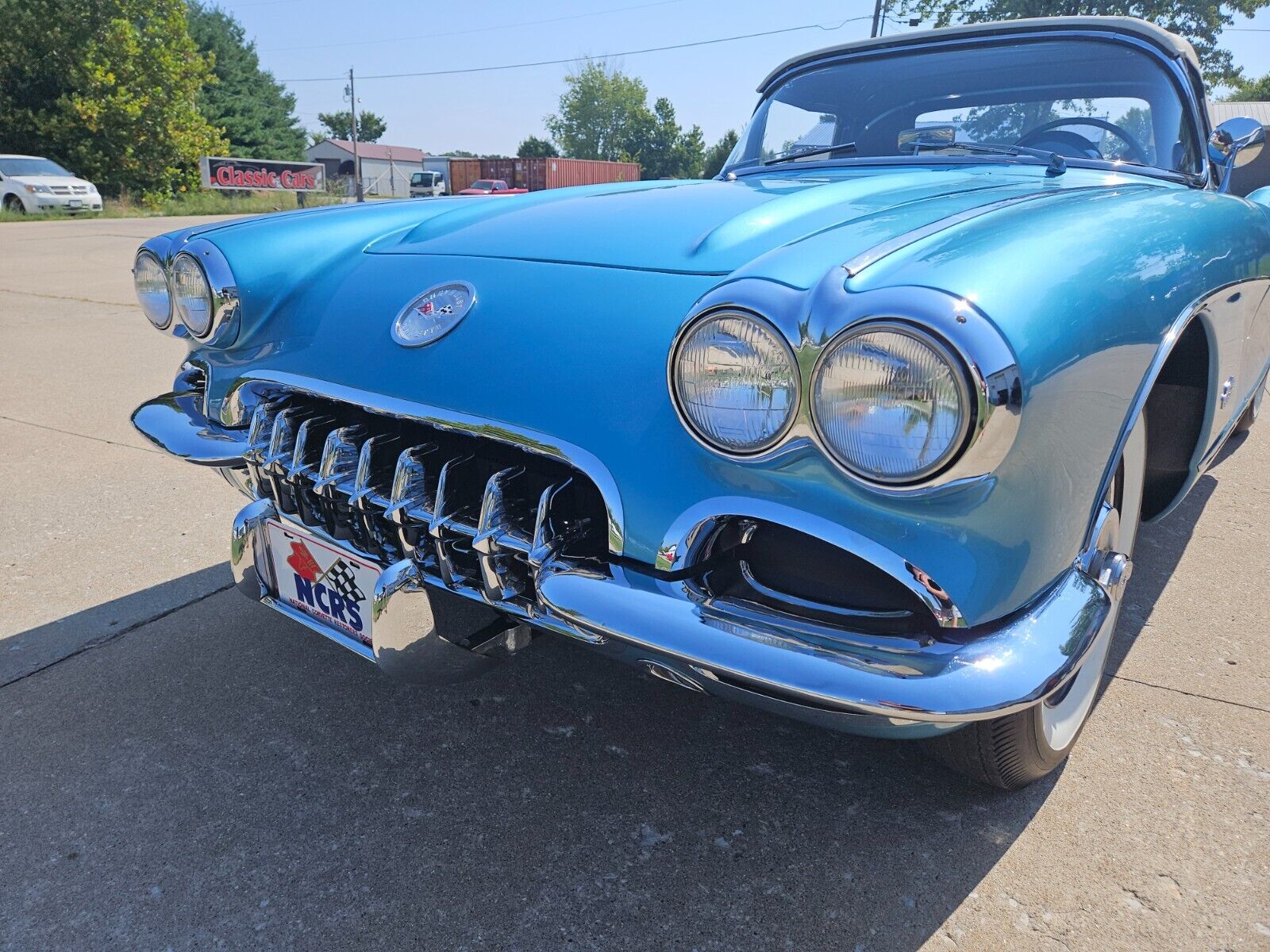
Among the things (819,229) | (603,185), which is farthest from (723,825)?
(603,185)

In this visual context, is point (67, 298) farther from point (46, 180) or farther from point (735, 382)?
point (46, 180)

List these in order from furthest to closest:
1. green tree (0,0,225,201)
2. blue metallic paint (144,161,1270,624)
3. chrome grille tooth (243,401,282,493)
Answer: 1. green tree (0,0,225,201)
2. chrome grille tooth (243,401,282,493)
3. blue metallic paint (144,161,1270,624)

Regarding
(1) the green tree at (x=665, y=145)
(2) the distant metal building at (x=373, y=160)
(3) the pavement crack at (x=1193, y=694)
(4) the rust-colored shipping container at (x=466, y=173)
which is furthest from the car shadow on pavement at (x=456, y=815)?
(1) the green tree at (x=665, y=145)

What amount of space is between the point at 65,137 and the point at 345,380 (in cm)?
2774

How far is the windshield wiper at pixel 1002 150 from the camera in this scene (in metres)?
2.28

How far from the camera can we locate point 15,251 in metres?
12.4

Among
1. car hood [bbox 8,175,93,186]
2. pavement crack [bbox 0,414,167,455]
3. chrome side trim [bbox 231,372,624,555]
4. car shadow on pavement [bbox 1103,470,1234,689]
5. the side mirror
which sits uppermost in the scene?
the side mirror

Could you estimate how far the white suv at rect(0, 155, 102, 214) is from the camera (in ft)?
62.5

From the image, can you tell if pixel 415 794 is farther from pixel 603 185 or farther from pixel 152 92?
pixel 152 92

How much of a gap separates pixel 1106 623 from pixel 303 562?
1.55 m

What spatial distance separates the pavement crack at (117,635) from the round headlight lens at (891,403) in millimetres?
1520

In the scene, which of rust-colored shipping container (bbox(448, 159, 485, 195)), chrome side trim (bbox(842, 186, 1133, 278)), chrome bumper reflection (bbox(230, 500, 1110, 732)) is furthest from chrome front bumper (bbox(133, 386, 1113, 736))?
rust-colored shipping container (bbox(448, 159, 485, 195))

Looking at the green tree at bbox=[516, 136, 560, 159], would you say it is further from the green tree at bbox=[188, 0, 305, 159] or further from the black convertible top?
the black convertible top

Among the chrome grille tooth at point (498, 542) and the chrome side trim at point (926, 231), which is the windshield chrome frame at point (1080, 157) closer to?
the chrome side trim at point (926, 231)
